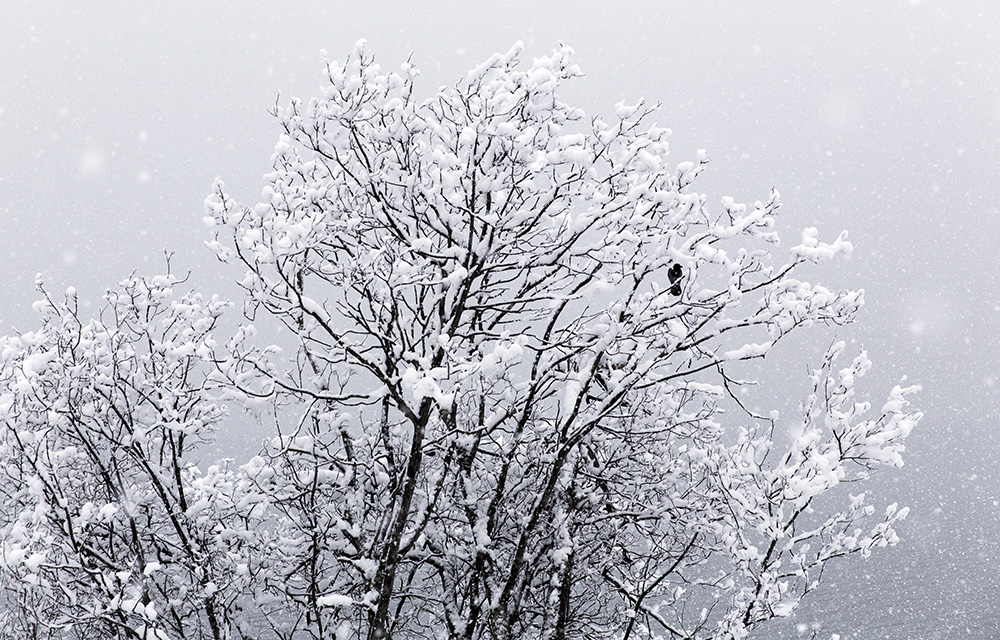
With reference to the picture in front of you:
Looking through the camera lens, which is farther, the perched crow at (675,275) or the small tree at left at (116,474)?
the small tree at left at (116,474)

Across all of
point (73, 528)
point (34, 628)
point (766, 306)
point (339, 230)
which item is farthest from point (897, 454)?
point (34, 628)

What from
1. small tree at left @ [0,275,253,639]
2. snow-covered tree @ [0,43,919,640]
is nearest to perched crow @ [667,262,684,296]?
snow-covered tree @ [0,43,919,640]

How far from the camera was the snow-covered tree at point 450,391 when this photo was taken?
553 cm

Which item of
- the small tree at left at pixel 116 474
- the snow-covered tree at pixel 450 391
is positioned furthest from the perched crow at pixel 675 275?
the small tree at left at pixel 116 474

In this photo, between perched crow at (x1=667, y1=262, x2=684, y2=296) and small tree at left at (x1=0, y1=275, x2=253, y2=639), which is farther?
small tree at left at (x1=0, y1=275, x2=253, y2=639)

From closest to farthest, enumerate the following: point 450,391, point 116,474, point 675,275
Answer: point 450,391
point 675,275
point 116,474

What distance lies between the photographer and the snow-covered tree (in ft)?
18.1

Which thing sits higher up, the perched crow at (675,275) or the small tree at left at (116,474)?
the perched crow at (675,275)

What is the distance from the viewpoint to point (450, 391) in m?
5.30

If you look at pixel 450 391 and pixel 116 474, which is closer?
pixel 450 391

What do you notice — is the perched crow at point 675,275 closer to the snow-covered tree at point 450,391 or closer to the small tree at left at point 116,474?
the snow-covered tree at point 450,391

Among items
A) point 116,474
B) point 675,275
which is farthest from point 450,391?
point 116,474

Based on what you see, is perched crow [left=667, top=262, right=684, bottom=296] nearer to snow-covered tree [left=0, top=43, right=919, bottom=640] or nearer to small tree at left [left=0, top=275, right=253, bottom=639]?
snow-covered tree [left=0, top=43, right=919, bottom=640]

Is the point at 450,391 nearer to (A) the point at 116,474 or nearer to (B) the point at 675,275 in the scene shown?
(B) the point at 675,275
